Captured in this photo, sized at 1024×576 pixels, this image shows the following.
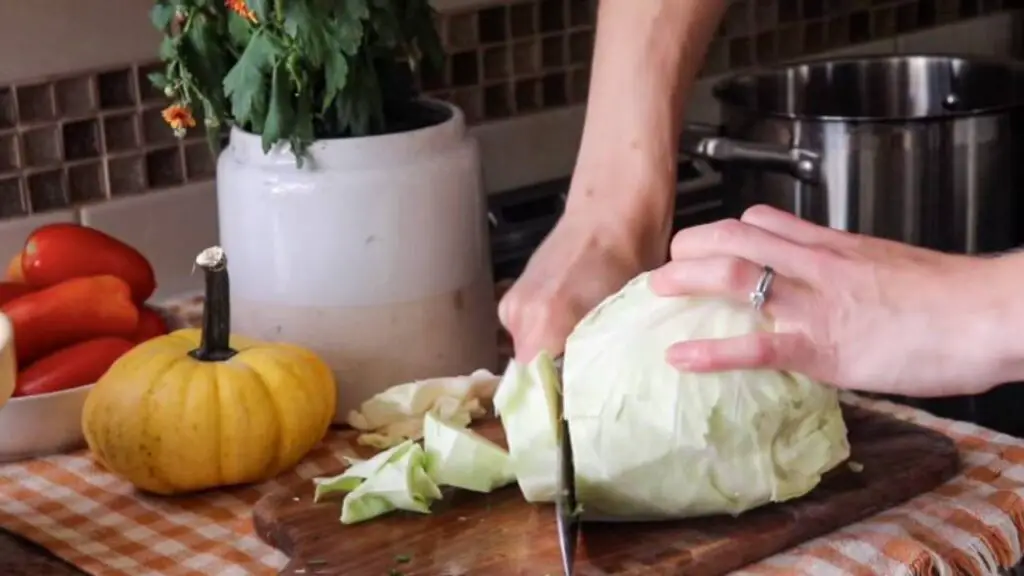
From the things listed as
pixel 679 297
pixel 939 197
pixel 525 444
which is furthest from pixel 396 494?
pixel 939 197

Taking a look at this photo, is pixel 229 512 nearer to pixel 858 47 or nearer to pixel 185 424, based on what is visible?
pixel 185 424

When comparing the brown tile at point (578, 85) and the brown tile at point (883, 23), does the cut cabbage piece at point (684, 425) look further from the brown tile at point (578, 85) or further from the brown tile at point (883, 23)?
the brown tile at point (883, 23)

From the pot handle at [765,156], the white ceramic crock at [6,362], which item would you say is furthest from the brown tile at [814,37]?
the white ceramic crock at [6,362]

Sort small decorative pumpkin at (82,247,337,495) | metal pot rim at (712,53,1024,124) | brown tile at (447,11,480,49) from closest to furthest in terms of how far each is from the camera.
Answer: small decorative pumpkin at (82,247,337,495), metal pot rim at (712,53,1024,124), brown tile at (447,11,480,49)

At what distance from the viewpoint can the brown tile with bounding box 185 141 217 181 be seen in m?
1.33

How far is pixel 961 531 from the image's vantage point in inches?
34.1

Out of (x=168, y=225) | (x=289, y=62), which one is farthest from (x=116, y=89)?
(x=289, y=62)

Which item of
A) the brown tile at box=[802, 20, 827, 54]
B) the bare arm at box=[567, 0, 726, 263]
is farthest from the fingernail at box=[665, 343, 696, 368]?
the brown tile at box=[802, 20, 827, 54]

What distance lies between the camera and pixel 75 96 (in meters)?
1.25

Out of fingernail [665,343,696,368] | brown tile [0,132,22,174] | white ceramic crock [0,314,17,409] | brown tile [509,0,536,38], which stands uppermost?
brown tile [509,0,536,38]

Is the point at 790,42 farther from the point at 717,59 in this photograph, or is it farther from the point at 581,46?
the point at 581,46

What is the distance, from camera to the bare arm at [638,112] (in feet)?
3.59

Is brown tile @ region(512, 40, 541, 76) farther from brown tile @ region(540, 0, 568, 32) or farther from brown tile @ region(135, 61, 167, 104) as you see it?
brown tile @ region(135, 61, 167, 104)

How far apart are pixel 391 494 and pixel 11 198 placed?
536 mm
